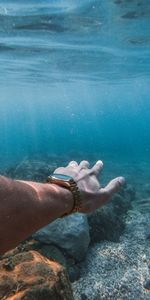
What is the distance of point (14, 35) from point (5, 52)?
181 inches

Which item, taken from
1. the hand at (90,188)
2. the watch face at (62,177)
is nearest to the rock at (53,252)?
the hand at (90,188)

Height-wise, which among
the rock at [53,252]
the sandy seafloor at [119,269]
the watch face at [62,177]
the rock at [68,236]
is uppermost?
the watch face at [62,177]

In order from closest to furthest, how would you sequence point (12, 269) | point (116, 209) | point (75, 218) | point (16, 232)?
point (16, 232) → point (12, 269) → point (75, 218) → point (116, 209)

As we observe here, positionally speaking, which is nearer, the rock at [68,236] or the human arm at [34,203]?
the human arm at [34,203]

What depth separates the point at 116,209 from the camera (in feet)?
39.4

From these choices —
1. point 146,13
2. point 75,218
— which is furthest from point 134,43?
point 75,218

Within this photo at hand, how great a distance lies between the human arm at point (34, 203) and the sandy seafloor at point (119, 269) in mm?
5268

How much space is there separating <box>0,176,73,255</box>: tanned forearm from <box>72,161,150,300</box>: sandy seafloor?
5.57 metres

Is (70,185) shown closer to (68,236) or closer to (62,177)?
(62,177)

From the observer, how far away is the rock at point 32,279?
4.20 metres

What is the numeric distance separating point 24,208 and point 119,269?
689 centimetres

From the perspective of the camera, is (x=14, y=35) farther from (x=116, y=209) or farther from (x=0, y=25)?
(x=116, y=209)

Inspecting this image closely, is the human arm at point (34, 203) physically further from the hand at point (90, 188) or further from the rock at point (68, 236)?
the rock at point (68, 236)

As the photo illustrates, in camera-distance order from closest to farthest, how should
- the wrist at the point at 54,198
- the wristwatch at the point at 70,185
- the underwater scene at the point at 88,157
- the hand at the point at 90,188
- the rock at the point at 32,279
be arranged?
1. the wrist at the point at 54,198
2. the wristwatch at the point at 70,185
3. the hand at the point at 90,188
4. the rock at the point at 32,279
5. the underwater scene at the point at 88,157
